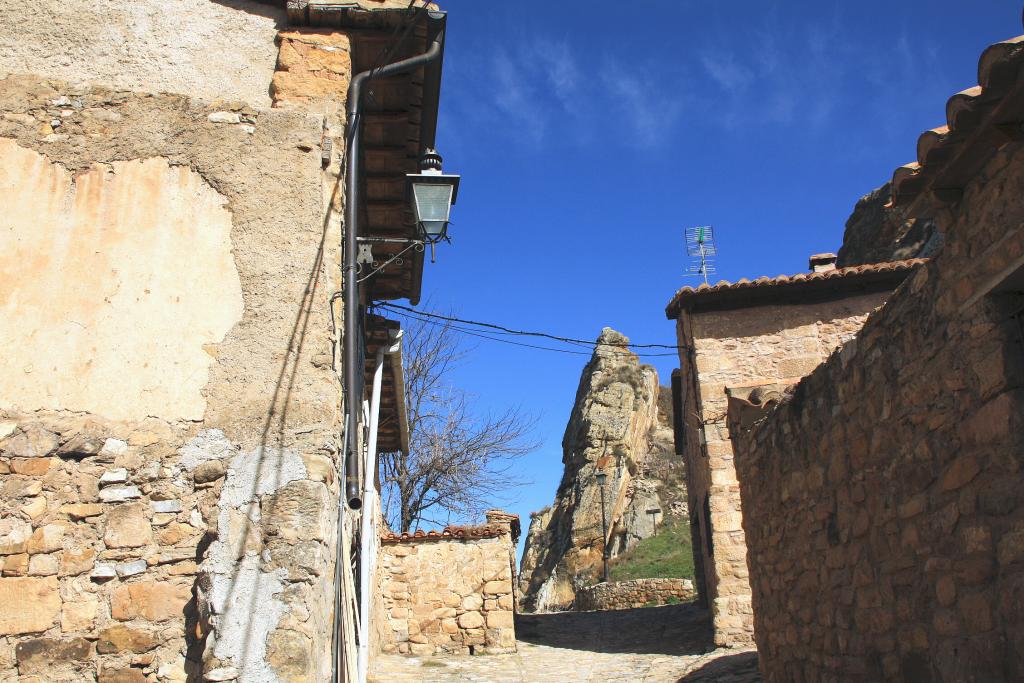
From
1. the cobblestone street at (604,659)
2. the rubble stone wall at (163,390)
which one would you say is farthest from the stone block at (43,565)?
the cobblestone street at (604,659)

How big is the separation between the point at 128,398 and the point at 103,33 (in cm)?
237

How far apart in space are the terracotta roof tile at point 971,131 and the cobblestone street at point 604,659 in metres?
5.96

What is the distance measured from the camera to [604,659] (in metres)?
11.4

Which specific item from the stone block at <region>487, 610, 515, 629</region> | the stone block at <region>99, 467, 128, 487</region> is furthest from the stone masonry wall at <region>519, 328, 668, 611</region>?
the stone block at <region>99, 467, 128, 487</region>

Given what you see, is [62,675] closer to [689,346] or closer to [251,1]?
[251,1]

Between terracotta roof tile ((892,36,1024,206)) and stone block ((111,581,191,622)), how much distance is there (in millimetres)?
3809

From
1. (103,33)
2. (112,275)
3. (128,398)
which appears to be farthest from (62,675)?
(103,33)

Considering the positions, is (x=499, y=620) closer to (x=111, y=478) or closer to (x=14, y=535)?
(x=111, y=478)

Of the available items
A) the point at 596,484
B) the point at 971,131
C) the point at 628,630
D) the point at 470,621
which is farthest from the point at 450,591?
the point at 596,484

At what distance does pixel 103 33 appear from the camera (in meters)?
5.00

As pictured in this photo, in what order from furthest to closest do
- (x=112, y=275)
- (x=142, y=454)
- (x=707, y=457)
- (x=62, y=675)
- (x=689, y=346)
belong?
1. (x=689, y=346)
2. (x=707, y=457)
3. (x=112, y=275)
4. (x=142, y=454)
5. (x=62, y=675)

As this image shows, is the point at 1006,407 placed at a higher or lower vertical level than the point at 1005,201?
lower

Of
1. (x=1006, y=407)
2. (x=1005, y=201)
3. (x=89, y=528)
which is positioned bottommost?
(x=89, y=528)

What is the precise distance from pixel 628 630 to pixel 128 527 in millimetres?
11265
